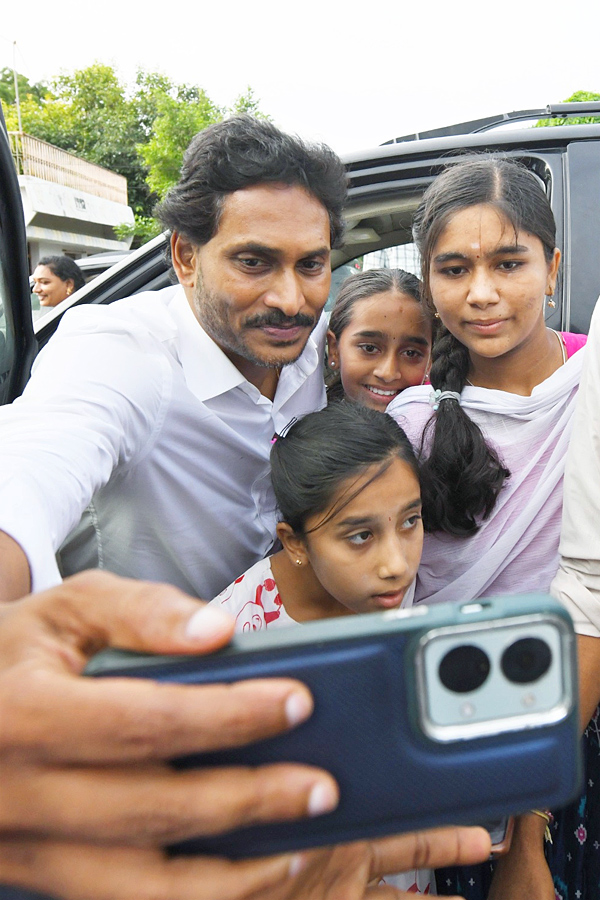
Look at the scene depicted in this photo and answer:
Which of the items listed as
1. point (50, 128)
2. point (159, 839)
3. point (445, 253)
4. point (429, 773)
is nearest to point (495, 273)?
point (445, 253)

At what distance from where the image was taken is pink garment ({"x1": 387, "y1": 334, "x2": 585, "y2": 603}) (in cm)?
161

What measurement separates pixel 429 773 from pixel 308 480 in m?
1.05

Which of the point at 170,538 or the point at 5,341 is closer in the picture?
the point at 170,538

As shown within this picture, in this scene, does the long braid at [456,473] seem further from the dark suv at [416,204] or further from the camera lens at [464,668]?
the camera lens at [464,668]

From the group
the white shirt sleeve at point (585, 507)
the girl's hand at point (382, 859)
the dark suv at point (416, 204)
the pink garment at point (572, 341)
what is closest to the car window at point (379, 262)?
the dark suv at point (416, 204)

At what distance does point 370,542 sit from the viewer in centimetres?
153

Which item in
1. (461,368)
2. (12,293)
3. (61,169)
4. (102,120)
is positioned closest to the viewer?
(461,368)

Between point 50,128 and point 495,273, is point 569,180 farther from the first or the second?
point 50,128

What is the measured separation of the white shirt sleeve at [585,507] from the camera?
4.19 feet

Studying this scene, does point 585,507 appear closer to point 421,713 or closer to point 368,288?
point 421,713

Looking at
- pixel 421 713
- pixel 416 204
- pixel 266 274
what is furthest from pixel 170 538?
pixel 416 204

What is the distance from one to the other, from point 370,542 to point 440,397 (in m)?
0.44

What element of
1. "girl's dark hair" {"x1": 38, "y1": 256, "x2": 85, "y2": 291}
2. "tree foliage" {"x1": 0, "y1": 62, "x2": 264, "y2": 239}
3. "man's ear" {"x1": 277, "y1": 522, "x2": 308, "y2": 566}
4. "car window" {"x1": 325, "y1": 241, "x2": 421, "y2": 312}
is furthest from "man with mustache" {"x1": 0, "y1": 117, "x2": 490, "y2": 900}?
"tree foliage" {"x1": 0, "y1": 62, "x2": 264, "y2": 239}

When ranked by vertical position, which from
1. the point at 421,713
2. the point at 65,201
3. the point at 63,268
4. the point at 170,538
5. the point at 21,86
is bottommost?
the point at 170,538
